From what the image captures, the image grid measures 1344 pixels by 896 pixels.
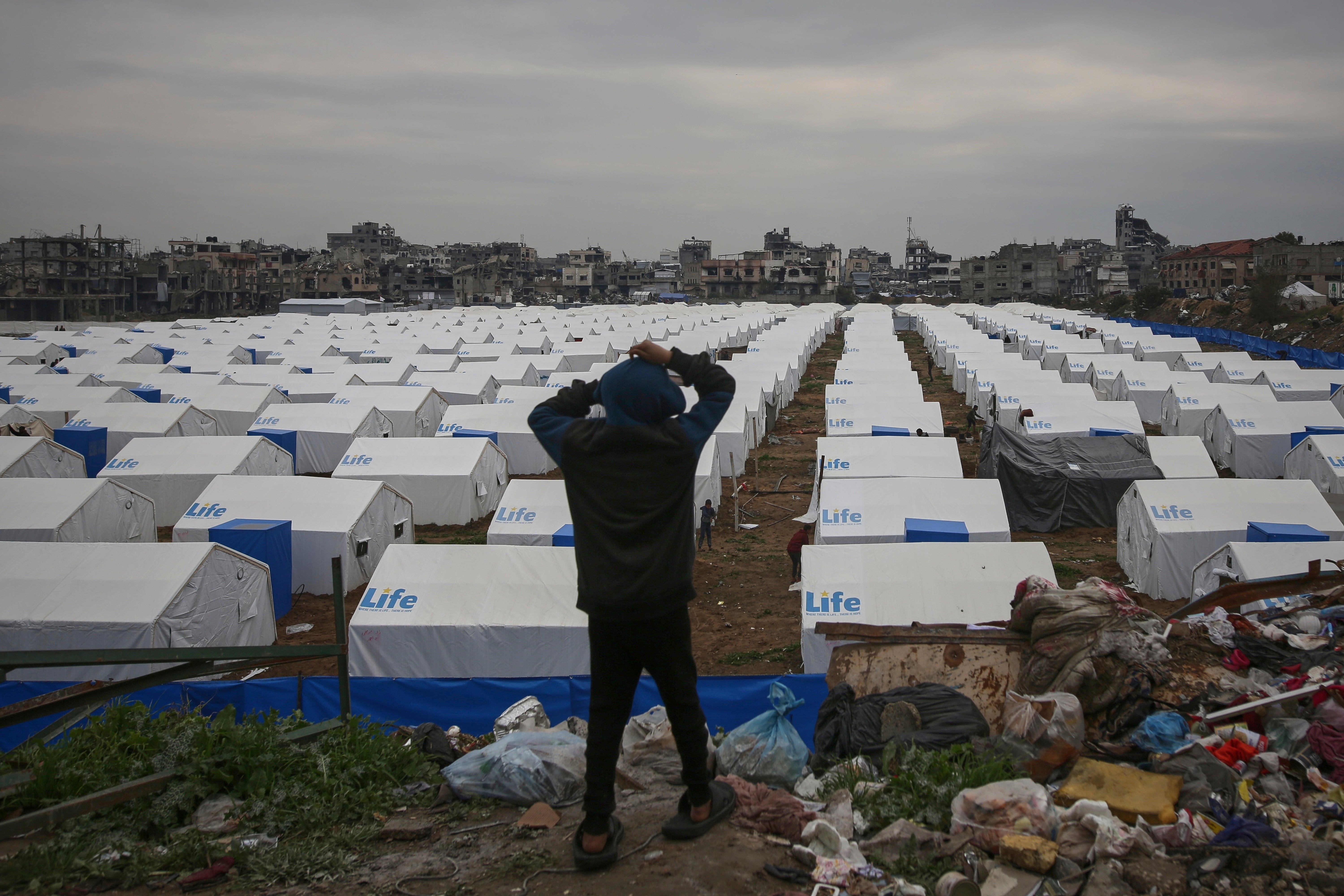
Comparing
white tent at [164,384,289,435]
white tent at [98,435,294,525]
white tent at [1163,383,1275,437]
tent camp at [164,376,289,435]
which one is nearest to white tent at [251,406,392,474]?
white tent at [164,384,289,435]

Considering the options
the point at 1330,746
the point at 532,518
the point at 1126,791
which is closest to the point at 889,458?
the point at 532,518

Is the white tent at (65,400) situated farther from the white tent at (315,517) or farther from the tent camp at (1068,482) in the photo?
the tent camp at (1068,482)

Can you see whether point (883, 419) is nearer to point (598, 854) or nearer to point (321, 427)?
point (321, 427)

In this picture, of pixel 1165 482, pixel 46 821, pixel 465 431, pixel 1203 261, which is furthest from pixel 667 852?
pixel 1203 261

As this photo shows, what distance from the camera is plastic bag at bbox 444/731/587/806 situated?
15.1 ft

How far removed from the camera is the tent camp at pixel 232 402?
97.8ft

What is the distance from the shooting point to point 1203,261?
115 metres

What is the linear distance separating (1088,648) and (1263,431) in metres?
23.8

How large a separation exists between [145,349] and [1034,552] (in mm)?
51538

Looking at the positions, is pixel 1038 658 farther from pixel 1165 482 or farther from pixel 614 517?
pixel 1165 482

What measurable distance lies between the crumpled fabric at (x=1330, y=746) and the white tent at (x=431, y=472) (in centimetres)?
1860

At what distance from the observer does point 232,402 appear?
100 ft

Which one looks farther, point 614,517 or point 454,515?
point 454,515

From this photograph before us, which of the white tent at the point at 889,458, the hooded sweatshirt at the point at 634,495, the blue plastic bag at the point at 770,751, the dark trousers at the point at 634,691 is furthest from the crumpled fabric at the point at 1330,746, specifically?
the white tent at the point at 889,458
